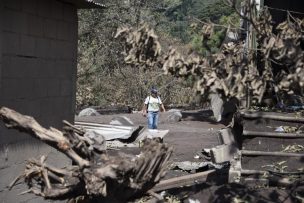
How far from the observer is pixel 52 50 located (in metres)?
7.02

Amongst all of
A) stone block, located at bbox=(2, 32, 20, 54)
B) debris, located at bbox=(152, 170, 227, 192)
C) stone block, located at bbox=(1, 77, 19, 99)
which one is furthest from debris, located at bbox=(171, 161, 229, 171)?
stone block, located at bbox=(2, 32, 20, 54)

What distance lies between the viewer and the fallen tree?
3.91 metres

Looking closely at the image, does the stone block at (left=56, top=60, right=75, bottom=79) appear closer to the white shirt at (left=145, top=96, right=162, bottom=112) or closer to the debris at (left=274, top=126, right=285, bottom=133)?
the debris at (left=274, top=126, right=285, bottom=133)

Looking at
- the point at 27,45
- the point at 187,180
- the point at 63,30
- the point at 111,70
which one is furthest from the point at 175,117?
the point at 27,45

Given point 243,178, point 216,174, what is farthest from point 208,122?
point 243,178

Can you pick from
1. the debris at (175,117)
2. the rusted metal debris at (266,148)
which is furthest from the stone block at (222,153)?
the debris at (175,117)

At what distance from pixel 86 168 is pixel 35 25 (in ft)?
10.2

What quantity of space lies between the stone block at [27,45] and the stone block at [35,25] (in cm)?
8

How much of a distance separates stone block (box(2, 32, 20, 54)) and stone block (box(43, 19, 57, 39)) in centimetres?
69

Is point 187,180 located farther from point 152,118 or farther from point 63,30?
point 152,118

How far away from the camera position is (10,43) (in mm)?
5992

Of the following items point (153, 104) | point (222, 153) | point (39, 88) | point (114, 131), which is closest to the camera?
point (39, 88)

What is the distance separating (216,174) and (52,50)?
124 inches

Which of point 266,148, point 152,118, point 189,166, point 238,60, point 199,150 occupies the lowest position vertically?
point 199,150
